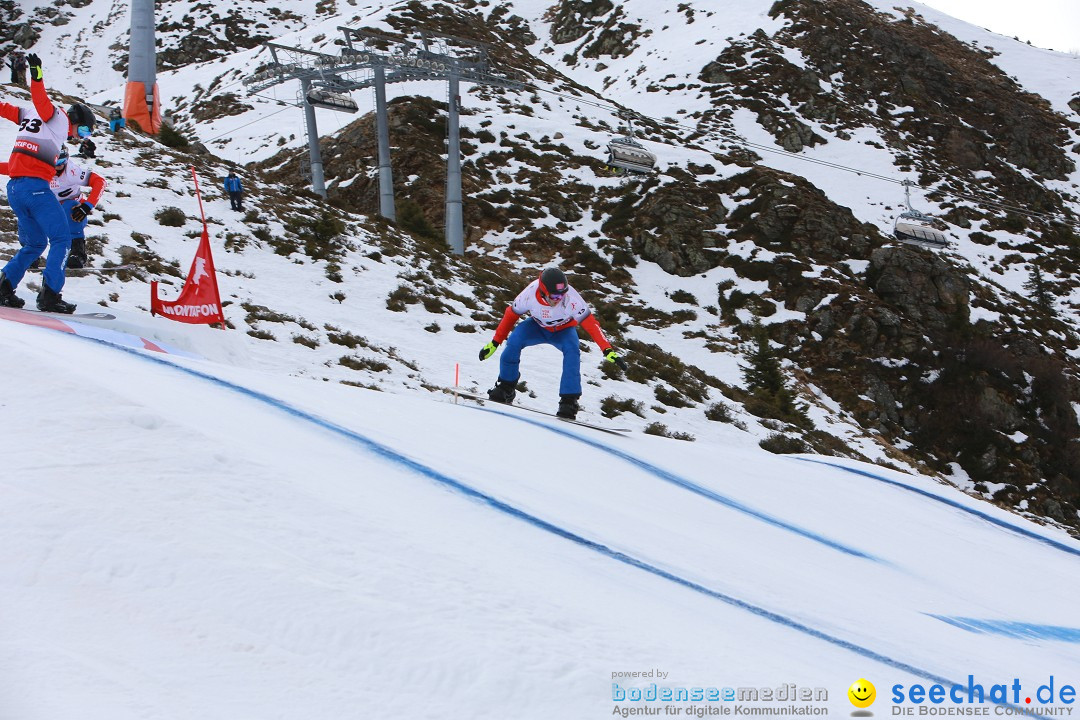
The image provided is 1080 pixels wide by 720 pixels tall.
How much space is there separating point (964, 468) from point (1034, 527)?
15906mm

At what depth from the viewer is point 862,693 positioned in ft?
8.50

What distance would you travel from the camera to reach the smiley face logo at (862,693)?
2506 millimetres

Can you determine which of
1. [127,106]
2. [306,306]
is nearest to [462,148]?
[127,106]

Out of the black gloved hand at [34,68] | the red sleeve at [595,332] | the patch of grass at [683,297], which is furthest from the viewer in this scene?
the patch of grass at [683,297]

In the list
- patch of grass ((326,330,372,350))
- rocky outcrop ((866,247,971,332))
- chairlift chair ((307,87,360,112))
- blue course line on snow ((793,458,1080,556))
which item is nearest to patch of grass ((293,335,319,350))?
patch of grass ((326,330,372,350))

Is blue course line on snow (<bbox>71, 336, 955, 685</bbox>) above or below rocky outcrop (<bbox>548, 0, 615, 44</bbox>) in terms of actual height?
below

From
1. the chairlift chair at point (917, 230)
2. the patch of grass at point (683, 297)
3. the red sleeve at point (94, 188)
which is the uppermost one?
the chairlift chair at point (917, 230)

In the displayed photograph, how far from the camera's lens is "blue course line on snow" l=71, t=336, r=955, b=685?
10.3 feet

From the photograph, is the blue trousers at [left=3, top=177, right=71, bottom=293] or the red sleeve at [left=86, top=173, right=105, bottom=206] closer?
the blue trousers at [left=3, top=177, right=71, bottom=293]

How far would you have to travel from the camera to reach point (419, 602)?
2.59 m

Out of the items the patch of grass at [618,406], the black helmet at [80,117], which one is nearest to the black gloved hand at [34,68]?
the black helmet at [80,117]

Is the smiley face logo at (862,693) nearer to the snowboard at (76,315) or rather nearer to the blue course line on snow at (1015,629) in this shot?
the blue course line on snow at (1015,629)

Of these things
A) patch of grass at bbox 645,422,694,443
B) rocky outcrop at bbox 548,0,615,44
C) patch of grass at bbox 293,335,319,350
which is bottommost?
patch of grass at bbox 645,422,694,443

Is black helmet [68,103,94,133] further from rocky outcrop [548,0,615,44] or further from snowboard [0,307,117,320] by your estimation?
rocky outcrop [548,0,615,44]
